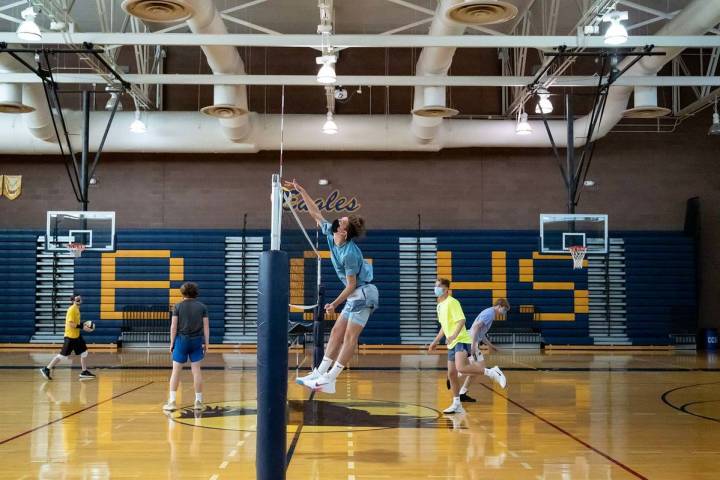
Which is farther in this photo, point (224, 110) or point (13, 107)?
point (224, 110)

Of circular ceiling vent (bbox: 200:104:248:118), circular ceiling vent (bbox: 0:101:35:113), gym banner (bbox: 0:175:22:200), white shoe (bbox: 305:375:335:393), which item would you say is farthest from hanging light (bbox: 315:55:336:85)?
gym banner (bbox: 0:175:22:200)

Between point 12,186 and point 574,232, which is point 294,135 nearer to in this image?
point 574,232

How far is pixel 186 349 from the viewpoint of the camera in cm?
1053

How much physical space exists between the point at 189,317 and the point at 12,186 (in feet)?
50.7

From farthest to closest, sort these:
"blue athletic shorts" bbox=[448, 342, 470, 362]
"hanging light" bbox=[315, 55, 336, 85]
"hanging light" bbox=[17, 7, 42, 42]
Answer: "hanging light" bbox=[315, 55, 336, 85] → "hanging light" bbox=[17, 7, 42, 42] → "blue athletic shorts" bbox=[448, 342, 470, 362]

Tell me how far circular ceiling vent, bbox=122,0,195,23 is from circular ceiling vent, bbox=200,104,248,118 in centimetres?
644

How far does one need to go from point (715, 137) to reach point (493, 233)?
726 centimetres

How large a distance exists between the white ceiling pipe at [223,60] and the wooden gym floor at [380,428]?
19.4ft

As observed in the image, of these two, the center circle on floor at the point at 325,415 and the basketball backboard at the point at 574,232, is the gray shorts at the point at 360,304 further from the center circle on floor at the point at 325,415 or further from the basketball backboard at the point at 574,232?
the basketball backboard at the point at 574,232

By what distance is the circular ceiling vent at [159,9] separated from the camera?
10812 millimetres

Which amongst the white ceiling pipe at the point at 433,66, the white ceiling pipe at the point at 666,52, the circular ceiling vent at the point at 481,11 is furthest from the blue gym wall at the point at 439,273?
the circular ceiling vent at the point at 481,11

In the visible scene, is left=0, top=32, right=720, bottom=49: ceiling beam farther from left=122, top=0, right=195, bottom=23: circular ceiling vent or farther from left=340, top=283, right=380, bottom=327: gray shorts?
left=340, top=283, right=380, bottom=327: gray shorts

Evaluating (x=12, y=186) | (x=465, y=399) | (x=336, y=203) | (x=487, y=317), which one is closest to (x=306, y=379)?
(x=487, y=317)

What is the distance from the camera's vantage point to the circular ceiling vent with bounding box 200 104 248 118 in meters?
18.0
